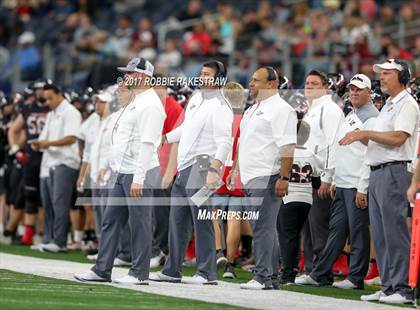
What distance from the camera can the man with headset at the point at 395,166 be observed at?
11.5 metres

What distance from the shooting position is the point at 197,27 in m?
25.6

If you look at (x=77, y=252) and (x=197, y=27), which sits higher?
(x=197, y=27)

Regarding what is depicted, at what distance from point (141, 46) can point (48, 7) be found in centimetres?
672

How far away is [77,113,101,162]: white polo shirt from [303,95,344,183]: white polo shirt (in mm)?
4238

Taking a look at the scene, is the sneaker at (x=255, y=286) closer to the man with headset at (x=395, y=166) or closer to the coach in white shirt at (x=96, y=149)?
the man with headset at (x=395, y=166)

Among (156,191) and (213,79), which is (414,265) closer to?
(213,79)

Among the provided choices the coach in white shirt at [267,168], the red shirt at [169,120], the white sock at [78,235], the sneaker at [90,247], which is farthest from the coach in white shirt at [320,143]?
the white sock at [78,235]

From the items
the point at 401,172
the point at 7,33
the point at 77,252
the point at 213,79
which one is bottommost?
the point at 77,252

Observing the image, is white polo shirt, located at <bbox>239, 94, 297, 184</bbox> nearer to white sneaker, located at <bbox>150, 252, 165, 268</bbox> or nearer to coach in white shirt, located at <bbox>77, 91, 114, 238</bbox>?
white sneaker, located at <bbox>150, 252, 165, 268</bbox>

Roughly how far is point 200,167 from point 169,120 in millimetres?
2734

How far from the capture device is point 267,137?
12383mm

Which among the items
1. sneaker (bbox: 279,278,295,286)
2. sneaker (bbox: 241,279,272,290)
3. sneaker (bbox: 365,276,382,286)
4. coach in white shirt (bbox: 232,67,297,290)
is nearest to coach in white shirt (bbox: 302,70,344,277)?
sneaker (bbox: 279,278,295,286)

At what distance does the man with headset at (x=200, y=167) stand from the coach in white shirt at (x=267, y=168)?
33cm

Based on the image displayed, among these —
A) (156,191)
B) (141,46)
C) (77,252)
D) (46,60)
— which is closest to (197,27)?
(141,46)
